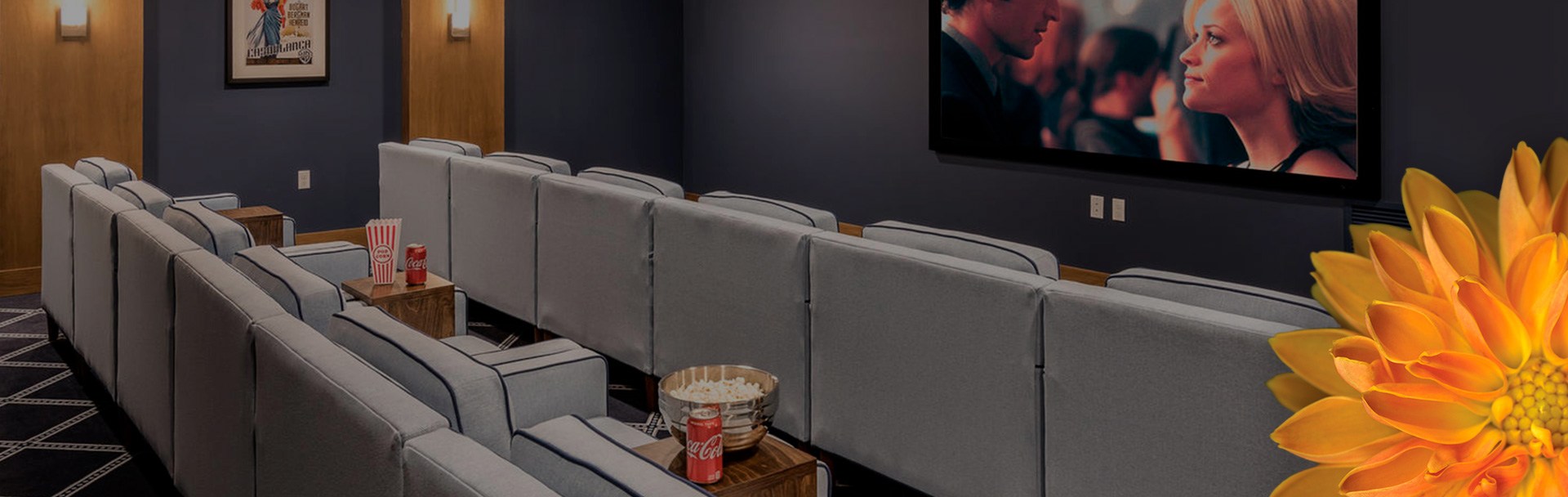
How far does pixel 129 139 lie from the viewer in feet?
22.5

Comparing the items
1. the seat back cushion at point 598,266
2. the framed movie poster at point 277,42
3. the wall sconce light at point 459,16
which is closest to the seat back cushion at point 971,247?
the seat back cushion at point 598,266

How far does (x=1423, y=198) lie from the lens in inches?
16.7

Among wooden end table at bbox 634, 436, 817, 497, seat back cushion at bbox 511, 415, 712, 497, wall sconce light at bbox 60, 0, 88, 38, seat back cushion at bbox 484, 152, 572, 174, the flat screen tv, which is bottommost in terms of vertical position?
wooden end table at bbox 634, 436, 817, 497

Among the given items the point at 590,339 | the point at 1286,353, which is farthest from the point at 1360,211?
the point at 590,339

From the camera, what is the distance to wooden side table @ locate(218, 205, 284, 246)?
532cm

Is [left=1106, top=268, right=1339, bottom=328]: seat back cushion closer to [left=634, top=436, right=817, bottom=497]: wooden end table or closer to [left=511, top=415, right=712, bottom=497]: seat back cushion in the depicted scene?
[left=634, top=436, right=817, bottom=497]: wooden end table

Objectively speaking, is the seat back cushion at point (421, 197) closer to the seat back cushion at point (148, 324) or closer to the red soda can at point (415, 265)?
the red soda can at point (415, 265)

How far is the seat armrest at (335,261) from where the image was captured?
453cm

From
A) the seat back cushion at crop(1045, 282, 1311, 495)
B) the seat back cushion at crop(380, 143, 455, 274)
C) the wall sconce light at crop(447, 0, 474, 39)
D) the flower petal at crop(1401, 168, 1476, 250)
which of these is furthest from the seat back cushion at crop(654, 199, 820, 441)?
the wall sconce light at crop(447, 0, 474, 39)

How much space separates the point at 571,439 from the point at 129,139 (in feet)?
18.9

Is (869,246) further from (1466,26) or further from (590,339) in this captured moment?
(1466,26)

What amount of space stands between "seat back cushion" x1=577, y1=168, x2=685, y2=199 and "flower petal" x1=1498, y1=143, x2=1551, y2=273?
3949mm

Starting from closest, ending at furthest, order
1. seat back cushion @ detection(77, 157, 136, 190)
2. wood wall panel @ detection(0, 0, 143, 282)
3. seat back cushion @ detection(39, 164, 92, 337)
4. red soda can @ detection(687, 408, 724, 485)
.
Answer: red soda can @ detection(687, 408, 724, 485) → seat back cushion @ detection(39, 164, 92, 337) → seat back cushion @ detection(77, 157, 136, 190) → wood wall panel @ detection(0, 0, 143, 282)

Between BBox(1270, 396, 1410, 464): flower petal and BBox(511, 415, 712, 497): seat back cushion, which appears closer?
BBox(1270, 396, 1410, 464): flower petal
